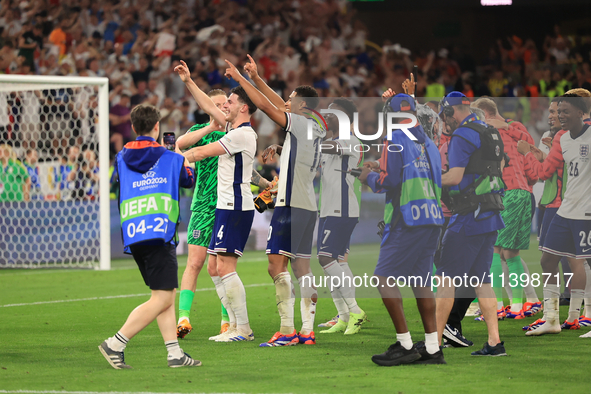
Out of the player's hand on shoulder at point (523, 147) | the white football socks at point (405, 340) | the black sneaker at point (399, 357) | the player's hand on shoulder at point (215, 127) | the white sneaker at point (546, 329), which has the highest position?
the player's hand on shoulder at point (215, 127)

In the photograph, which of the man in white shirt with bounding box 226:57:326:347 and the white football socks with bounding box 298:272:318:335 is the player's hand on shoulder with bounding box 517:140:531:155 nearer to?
the man in white shirt with bounding box 226:57:326:347

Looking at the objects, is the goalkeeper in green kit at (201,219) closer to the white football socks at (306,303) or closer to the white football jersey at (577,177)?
the white football socks at (306,303)

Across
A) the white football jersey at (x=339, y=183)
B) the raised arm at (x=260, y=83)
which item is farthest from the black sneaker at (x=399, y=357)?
the raised arm at (x=260, y=83)

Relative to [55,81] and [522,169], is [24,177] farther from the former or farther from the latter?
[522,169]

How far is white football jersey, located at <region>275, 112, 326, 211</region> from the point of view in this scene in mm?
6672

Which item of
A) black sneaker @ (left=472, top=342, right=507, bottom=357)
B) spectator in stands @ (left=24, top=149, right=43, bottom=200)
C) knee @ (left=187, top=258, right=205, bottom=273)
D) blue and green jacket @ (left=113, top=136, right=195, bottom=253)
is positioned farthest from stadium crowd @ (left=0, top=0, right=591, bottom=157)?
black sneaker @ (left=472, top=342, right=507, bottom=357)

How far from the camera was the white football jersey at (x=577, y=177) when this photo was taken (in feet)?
24.0

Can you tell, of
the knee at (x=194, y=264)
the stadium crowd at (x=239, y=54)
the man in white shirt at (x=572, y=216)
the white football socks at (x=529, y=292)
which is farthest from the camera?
the stadium crowd at (x=239, y=54)

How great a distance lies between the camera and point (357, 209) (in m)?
7.43

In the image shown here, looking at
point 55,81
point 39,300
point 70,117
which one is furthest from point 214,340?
point 70,117

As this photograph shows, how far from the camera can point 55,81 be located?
11898 mm

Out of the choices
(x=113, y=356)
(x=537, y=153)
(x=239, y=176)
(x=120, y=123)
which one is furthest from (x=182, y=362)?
(x=120, y=123)

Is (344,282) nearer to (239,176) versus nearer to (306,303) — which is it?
(306,303)

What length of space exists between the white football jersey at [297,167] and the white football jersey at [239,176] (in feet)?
1.05
